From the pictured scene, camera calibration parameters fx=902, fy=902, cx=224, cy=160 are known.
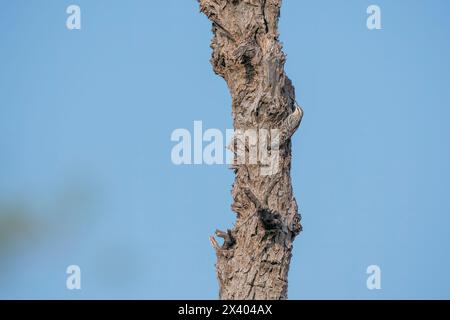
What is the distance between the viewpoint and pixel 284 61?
10312 mm

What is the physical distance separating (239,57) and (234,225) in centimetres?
192

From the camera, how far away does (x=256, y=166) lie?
401 inches

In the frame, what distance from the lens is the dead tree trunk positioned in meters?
10.2

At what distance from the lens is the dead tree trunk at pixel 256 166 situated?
33.4 ft

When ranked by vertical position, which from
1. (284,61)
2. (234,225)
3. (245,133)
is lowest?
(234,225)
